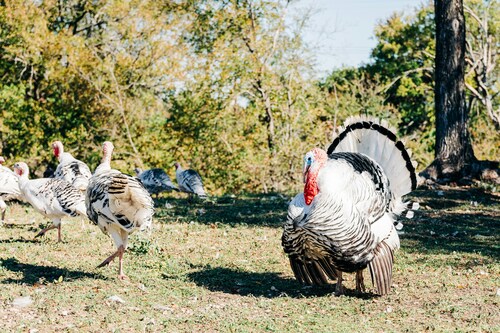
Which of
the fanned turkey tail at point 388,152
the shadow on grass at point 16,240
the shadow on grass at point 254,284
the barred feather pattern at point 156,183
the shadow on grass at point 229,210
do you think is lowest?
the shadow on grass at point 254,284

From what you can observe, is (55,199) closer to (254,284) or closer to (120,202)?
(120,202)

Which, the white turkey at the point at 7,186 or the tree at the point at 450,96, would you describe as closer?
the white turkey at the point at 7,186

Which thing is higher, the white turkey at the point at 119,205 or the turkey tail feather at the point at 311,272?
the white turkey at the point at 119,205

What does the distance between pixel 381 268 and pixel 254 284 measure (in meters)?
1.69

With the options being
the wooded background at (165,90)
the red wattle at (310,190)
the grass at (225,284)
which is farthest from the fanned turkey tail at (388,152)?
the wooded background at (165,90)

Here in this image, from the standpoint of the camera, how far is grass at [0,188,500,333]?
239 inches

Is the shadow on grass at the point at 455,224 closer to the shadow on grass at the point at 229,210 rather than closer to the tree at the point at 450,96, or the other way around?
the tree at the point at 450,96

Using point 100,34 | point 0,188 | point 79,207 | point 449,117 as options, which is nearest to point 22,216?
point 0,188

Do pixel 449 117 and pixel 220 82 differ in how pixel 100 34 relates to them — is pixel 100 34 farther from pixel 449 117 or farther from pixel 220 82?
pixel 449 117

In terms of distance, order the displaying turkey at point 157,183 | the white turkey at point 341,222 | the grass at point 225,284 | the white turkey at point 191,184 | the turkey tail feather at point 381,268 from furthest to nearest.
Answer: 1. the displaying turkey at point 157,183
2. the white turkey at point 191,184
3. the turkey tail feather at point 381,268
4. the white turkey at point 341,222
5. the grass at point 225,284

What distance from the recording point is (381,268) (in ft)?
21.8

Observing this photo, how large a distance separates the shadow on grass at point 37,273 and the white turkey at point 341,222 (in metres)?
2.64

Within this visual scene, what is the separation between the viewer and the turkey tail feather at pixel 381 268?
6.60m

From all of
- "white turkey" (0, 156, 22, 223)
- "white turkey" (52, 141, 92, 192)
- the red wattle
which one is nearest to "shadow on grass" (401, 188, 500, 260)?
the red wattle
